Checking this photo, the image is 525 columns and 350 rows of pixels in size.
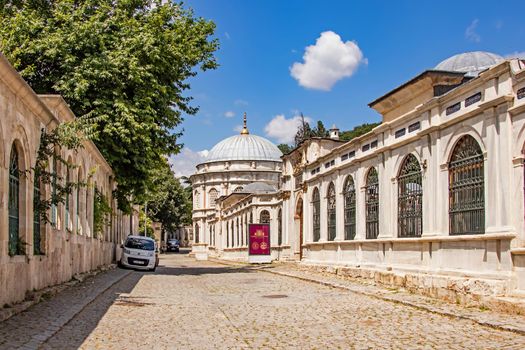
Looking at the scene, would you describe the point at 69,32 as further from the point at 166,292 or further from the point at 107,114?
the point at 166,292

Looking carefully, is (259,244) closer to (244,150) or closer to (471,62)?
(471,62)

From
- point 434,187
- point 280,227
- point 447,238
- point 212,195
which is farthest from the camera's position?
point 212,195

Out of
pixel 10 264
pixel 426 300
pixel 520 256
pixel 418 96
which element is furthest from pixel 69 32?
pixel 520 256

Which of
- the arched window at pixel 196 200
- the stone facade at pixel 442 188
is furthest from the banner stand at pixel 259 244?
the arched window at pixel 196 200

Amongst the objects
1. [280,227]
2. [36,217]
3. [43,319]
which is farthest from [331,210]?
[43,319]

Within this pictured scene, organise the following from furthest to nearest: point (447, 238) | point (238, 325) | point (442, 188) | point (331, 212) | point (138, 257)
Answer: point (138, 257), point (331, 212), point (442, 188), point (447, 238), point (238, 325)

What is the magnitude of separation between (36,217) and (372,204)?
1029 centimetres

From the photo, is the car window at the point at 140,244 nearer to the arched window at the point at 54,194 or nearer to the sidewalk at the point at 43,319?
the sidewalk at the point at 43,319

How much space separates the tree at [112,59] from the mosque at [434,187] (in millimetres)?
6944

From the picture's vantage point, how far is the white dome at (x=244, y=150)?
7962 centimetres

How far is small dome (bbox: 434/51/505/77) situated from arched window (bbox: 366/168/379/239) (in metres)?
4.01

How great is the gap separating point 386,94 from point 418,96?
1.90 metres

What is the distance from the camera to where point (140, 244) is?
2933 cm

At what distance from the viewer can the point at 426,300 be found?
44.5 feet
